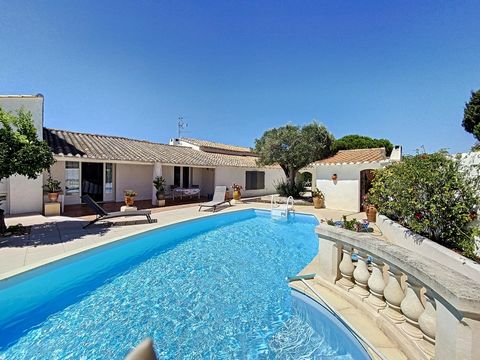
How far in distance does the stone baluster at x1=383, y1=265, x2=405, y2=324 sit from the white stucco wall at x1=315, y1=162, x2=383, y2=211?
46.7 ft

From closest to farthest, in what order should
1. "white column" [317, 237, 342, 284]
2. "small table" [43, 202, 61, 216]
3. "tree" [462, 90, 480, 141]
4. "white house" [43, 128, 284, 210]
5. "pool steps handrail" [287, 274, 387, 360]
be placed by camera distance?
"pool steps handrail" [287, 274, 387, 360] → "white column" [317, 237, 342, 284] → "small table" [43, 202, 61, 216] → "white house" [43, 128, 284, 210] → "tree" [462, 90, 480, 141]

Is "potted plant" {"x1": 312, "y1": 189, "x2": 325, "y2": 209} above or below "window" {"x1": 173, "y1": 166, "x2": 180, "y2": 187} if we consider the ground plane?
below

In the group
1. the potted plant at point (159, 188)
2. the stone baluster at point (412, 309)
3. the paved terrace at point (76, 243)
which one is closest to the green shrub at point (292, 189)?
the paved terrace at point (76, 243)

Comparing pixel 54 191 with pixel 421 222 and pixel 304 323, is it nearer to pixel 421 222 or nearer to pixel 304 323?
pixel 304 323

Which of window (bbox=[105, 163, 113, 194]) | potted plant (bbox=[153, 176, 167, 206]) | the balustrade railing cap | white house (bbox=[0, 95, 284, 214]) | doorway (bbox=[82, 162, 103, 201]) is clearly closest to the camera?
the balustrade railing cap

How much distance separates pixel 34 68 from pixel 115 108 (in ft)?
26.8

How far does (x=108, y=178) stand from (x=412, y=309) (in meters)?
19.0

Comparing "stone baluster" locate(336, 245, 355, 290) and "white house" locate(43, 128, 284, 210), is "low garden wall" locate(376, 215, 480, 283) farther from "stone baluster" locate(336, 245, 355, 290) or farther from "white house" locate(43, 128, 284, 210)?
"white house" locate(43, 128, 284, 210)

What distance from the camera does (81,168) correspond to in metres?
16.2

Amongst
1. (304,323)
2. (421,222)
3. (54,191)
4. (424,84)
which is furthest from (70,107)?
(424,84)

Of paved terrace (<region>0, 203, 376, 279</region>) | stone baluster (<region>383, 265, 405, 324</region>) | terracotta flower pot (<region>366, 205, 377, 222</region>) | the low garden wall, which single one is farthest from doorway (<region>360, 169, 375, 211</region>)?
stone baluster (<region>383, 265, 405, 324</region>)

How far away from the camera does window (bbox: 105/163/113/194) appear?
17484 mm

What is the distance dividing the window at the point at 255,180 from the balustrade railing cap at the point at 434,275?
2185 cm

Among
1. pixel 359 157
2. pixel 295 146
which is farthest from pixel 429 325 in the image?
pixel 295 146
